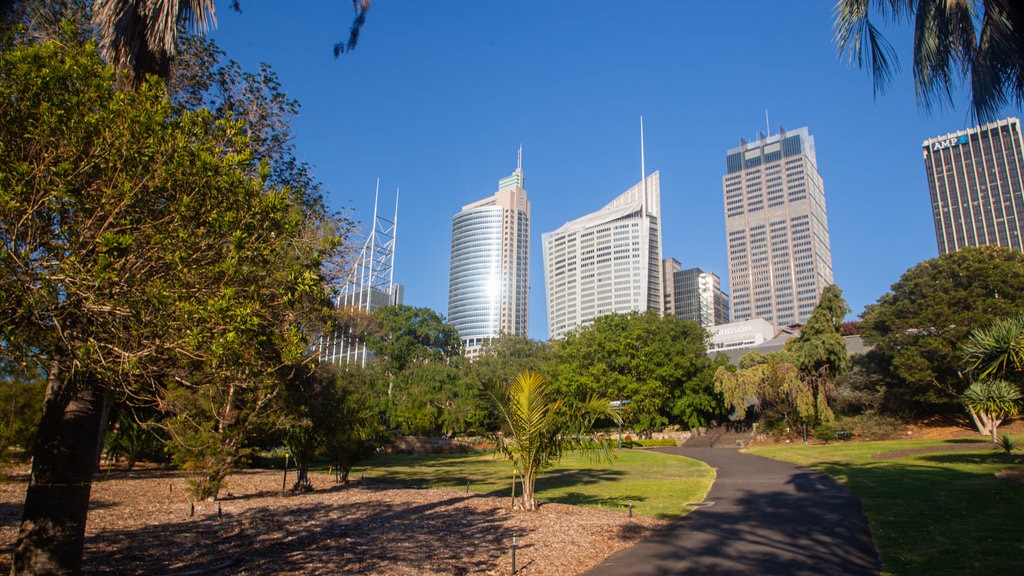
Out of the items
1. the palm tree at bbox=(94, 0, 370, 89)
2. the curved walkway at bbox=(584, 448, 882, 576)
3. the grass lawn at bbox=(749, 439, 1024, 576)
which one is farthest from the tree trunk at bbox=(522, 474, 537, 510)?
the palm tree at bbox=(94, 0, 370, 89)

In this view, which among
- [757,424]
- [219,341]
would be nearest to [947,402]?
[757,424]

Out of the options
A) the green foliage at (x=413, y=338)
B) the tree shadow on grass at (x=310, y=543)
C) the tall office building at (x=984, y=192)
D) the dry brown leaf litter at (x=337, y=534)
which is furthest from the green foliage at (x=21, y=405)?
the tall office building at (x=984, y=192)

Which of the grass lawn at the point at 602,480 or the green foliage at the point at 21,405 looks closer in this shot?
the grass lawn at the point at 602,480

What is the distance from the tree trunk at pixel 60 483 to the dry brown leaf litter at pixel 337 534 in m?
1.19

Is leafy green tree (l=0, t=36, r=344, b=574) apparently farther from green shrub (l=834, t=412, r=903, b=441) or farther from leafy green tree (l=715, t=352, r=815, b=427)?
leafy green tree (l=715, t=352, r=815, b=427)

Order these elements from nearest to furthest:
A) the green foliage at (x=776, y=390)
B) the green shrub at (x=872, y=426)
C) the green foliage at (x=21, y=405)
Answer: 1. the green foliage at (x=21, y=405)
2. the green shrub at (x=872, y=426)
3. the green foliage at (x=776, y=390)

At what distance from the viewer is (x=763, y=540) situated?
8.94 m

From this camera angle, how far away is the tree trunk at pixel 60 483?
5.80 m

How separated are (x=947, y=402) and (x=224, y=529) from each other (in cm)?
3940

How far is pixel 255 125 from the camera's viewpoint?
16.3 metres

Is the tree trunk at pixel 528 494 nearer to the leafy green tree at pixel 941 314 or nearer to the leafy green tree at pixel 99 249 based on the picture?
the leafy green tree at pixel 99 249

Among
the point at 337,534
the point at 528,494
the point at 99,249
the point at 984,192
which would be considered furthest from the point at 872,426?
the point at 984,192

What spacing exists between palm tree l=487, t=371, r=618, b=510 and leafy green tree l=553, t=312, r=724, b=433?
29.2 m

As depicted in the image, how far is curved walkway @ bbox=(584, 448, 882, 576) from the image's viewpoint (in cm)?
744
